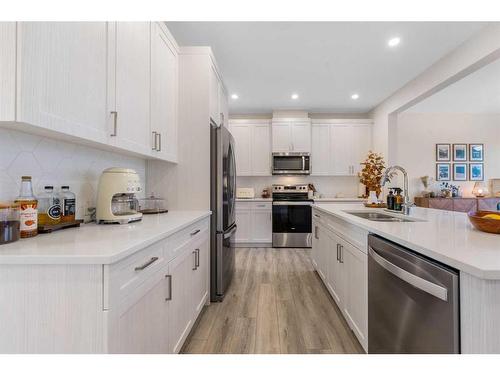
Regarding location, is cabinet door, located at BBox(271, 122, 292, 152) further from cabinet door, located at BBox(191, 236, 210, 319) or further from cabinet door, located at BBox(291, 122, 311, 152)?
cabinet door, located at BBox(191, 236, 210, 319)

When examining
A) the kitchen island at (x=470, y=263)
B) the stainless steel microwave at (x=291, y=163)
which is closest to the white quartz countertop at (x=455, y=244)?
the kitchen island at (x=470, y=263)

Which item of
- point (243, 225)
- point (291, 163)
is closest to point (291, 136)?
point (291, 163)

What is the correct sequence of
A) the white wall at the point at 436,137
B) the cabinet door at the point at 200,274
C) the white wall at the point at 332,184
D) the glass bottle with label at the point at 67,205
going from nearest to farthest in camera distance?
the glass bottle with label at the point at 67,205
the cabinet door at the point at 200,274
the white wall at the point at 332,184
the white wall at the point at 436,137

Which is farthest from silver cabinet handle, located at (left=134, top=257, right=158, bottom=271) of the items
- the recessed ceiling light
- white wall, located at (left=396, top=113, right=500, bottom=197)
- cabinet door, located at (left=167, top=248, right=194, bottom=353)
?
white wall, located at (left=396, top=113, right=500, bottom=197)

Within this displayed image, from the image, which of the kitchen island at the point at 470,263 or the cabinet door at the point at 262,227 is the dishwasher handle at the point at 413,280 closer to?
the kitchen island at the point at 470,263

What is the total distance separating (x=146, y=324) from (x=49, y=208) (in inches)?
29.4

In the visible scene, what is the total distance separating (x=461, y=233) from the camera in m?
1.20

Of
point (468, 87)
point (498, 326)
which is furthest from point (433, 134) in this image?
point (498, 326)

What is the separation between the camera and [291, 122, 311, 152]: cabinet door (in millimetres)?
4918

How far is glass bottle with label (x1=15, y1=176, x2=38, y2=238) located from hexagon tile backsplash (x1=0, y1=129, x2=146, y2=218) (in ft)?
0.36

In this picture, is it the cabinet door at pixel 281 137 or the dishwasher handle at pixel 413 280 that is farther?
the cabinet door at pixel 281 137

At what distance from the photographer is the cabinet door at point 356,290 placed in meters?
1.56

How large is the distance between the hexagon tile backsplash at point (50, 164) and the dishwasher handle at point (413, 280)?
1.76 metres
